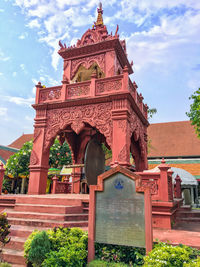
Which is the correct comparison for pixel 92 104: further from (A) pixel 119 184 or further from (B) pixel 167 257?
(B) pixel 167 257

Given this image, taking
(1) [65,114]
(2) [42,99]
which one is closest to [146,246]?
(1) [65,114]

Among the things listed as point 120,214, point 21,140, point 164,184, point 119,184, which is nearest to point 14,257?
point 120,214

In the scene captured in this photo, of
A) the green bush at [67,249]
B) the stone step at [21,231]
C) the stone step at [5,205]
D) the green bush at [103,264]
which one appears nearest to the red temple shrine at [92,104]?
the stone step at [5,205]

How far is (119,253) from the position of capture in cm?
386

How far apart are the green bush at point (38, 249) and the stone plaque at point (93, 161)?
202 inches

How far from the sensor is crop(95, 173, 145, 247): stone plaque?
3.76 m

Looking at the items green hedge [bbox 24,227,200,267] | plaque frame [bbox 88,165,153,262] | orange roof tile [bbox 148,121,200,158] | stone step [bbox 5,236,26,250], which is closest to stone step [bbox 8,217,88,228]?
stone step [bbox 5,236,26,250]

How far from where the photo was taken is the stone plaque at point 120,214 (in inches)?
148

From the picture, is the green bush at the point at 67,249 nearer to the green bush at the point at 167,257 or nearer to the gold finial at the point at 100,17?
the green bush at the point at 167,257

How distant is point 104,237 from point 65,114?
5.84m

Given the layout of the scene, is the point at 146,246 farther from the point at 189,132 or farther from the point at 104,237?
the point at 189,132

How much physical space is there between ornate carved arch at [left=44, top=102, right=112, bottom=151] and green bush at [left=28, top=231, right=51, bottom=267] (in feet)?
14.6

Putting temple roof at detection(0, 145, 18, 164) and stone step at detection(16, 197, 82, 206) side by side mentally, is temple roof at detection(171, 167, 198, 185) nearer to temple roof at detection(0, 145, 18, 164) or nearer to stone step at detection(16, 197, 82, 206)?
stone step at detection(16, 197, 82, 206)

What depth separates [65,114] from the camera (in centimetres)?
887
